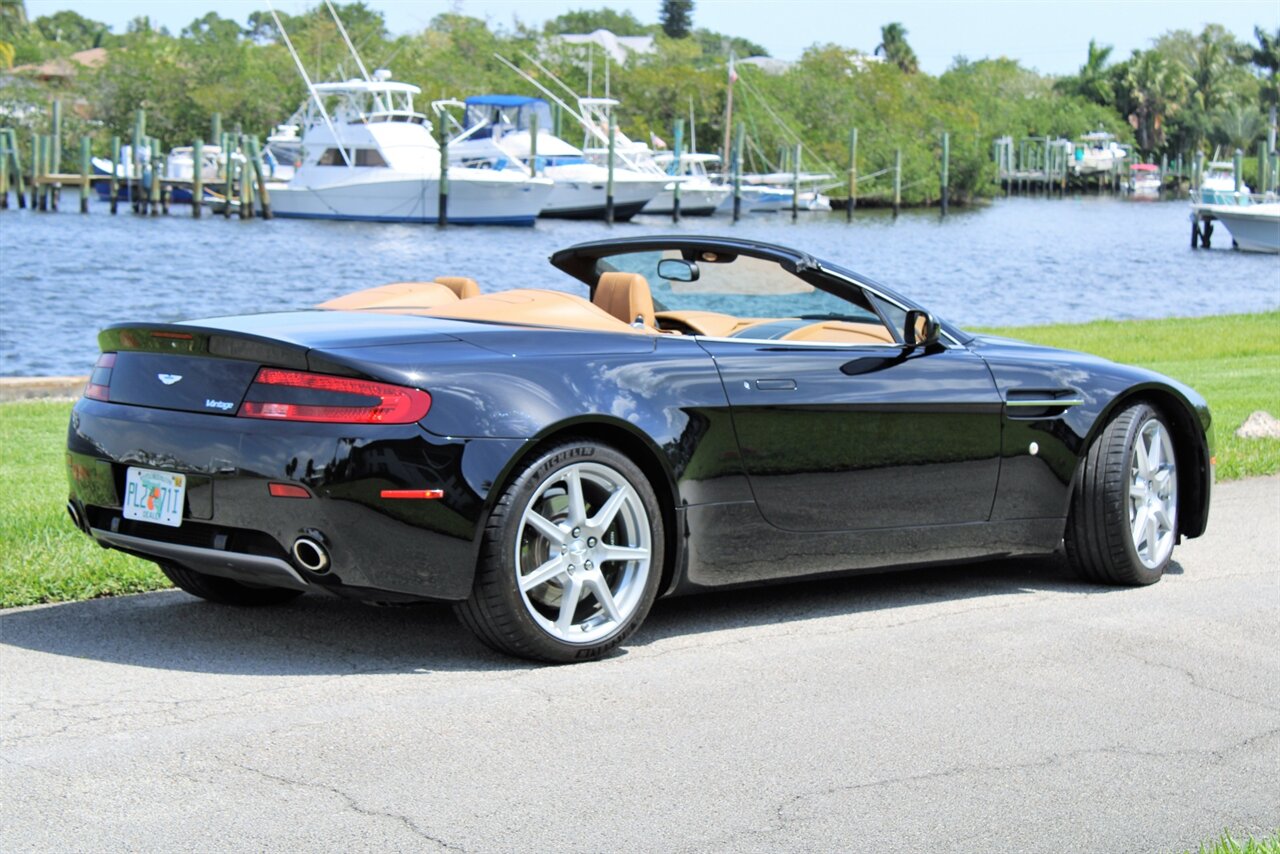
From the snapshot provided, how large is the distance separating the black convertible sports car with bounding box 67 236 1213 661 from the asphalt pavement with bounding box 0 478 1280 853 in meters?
0.27

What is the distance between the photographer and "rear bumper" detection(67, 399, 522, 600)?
4.94m

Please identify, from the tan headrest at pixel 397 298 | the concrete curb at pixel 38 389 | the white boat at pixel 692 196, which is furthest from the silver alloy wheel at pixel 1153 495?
the white boat at pixel 692 196

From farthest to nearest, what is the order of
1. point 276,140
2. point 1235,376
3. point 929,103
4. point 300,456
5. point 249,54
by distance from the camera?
point 929,103 < point 249,54 < point 276,140 < point 1235,376 < point 300,456

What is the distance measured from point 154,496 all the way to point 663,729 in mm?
1716

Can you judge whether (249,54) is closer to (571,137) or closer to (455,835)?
(571,137)

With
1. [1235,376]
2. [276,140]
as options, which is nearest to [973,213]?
[276,140]

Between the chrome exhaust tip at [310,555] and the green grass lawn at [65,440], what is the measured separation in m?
1.65

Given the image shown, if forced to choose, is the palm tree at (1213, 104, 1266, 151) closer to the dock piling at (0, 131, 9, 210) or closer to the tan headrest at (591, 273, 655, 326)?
the dock piling at (0, 131, 9, 210)

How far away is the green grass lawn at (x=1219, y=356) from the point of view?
1065cm

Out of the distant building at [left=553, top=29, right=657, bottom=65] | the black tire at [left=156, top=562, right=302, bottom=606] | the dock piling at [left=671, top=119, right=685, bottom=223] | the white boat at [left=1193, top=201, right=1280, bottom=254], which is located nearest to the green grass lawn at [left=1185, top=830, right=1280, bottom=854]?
the black tire at [left=156, top=562, right=302, bottom=606]

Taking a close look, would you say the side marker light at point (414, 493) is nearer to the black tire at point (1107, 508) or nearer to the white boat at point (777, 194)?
the black tire at point (1107, 508)

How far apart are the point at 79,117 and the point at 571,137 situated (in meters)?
30.8

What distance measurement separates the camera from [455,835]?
3.79 meters

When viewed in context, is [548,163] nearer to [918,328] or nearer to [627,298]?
[918,328]
